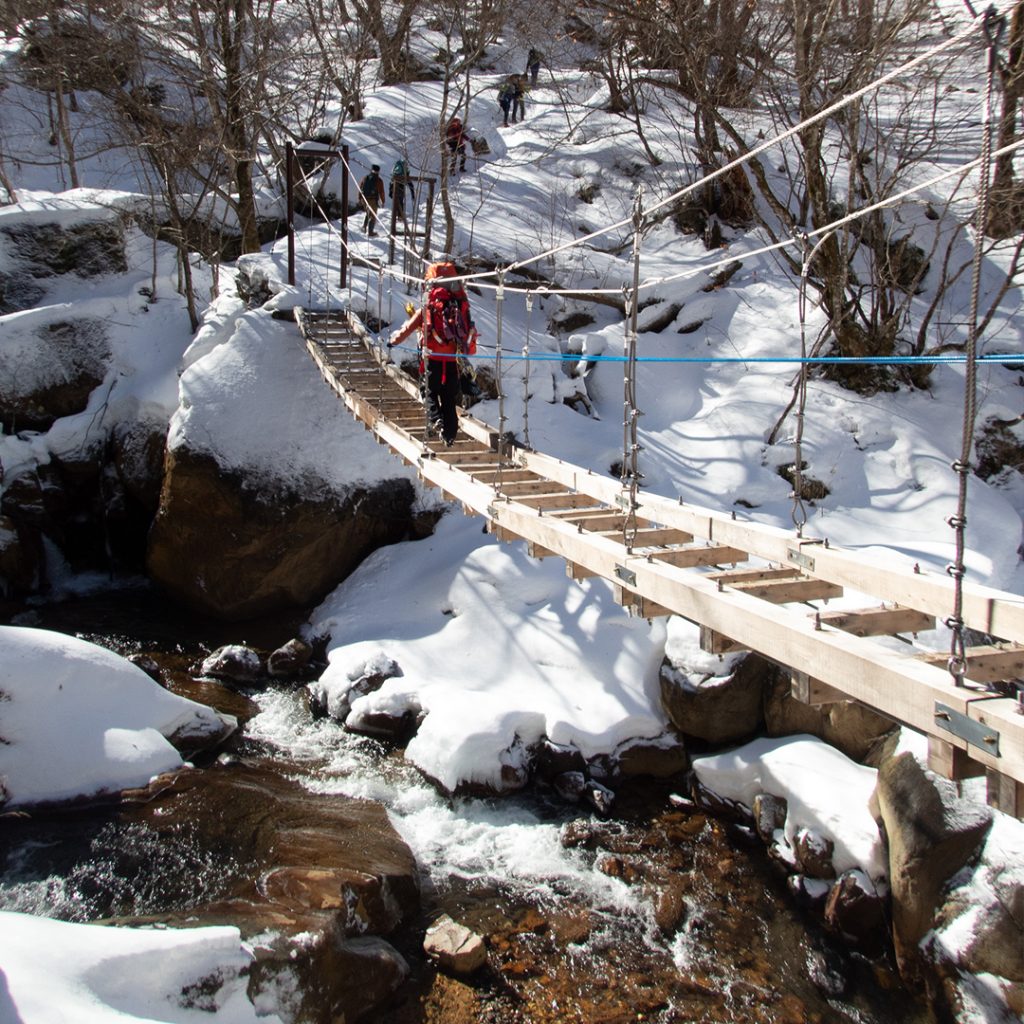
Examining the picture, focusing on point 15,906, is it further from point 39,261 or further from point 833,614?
point 39,261

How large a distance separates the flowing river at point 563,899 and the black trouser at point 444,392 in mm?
1889

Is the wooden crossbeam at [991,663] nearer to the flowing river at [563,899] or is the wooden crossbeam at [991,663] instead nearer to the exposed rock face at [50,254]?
the flowing river at [563,899]

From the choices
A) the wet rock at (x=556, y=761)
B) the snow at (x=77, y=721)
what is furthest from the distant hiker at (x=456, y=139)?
the wet rock at (x=556, y=761)

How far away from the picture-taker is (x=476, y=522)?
6.44 m

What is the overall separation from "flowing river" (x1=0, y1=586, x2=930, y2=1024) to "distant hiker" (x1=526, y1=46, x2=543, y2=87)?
13867mm

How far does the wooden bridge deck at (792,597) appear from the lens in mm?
1608

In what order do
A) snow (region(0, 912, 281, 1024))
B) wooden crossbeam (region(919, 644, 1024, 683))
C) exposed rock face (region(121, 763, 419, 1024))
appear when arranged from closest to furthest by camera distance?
1. wooden crossbeam (region(919, 644, 1024, 683))
2. snow (region(0, 912, 281, 1024))
3. exposed rock face (region(121, 763, 419, 1024))

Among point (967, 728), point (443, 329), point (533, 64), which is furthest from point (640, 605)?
point (533, 64)

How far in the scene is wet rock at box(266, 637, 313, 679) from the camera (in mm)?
5434

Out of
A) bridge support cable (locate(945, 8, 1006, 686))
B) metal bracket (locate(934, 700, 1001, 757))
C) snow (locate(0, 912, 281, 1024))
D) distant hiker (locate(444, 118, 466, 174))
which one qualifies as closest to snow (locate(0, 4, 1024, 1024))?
snow (locate(0, 912, 281, 1024))

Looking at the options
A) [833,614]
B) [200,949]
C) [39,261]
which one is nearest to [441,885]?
[200,949]

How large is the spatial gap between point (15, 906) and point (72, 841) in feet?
1.37

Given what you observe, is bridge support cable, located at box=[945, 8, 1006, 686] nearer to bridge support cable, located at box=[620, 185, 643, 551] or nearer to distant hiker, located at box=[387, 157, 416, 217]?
bridge support cable, located at box=[620, 185, 643, 551]

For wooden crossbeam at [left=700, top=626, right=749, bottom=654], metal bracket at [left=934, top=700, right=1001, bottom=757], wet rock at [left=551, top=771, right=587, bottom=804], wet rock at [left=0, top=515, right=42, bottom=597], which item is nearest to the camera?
metal bracket at [left=934, top=700, right=1001, bottom=757]
